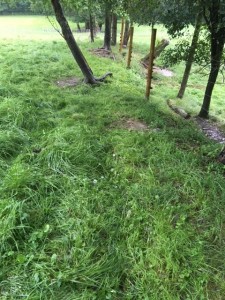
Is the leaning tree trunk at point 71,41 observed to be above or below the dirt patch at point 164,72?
above

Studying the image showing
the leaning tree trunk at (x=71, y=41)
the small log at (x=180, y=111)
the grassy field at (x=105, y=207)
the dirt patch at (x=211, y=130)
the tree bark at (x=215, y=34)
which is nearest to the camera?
the grassy field at (x=105, y=207)

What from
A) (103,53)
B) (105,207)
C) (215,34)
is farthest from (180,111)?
(103,53)

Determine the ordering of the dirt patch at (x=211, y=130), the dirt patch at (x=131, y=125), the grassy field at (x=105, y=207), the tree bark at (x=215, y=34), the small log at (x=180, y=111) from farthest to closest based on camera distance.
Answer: the small log at (x=180, y=111)
the dirt patch at (x=211, y=130)
the tree bark at (x=215, y=34)
the dirt patch at (x=131, y=125)
the grassy field at (x=105, y=207)

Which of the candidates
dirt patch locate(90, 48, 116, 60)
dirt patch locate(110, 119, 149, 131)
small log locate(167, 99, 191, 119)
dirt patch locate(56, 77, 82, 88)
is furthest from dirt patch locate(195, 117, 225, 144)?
dirt patch locate(90, 48, 116, 60)

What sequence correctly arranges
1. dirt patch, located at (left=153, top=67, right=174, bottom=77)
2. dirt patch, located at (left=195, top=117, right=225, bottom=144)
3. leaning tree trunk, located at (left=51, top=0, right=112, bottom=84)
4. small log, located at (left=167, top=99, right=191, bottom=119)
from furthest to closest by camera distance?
dirt patch, located at (left=153, top=67, right=174, bottom=77) < small log, located at (left=167, top=99, right=191, bottom=119) < leaning tree trunk, located at (left=51, top=0, right=112, bottom=84) < dirt patch, located at (left=195, top=117, right=225, bottom=144)

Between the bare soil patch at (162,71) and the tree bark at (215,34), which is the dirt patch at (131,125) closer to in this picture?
the tree bark at (215,34)

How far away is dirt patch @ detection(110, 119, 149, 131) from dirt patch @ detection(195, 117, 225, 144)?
125cm

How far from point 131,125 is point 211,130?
1.86m

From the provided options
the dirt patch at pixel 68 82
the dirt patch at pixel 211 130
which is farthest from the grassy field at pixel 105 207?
the dirt patch at pixel 68 82

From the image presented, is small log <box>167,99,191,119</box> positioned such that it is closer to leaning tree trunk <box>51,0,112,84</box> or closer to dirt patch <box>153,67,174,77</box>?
leaning tree trunk <box>51,0,112,84</box>

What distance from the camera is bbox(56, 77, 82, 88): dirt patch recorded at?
6110 mm

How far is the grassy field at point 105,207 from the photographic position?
76.8 inches

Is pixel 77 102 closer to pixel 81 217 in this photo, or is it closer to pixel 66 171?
pixel 66 171

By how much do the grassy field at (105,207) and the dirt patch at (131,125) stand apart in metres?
0.03
